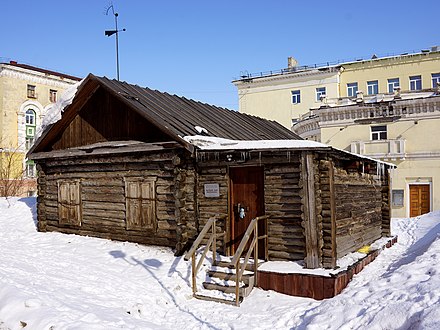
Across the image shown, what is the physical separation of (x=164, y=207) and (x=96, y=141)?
3284mm

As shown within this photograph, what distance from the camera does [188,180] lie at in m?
11.4

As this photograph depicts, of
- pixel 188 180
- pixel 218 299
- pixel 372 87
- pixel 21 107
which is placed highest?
pixel 21 107

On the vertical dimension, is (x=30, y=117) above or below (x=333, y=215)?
above

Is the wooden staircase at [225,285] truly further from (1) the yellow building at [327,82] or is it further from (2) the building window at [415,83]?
(2) the building window at [415,83]

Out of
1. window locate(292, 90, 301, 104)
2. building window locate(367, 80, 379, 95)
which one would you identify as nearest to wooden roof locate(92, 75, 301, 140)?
building window locate(367, 80, 379, 95)

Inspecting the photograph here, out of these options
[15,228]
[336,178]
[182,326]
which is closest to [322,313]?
[182,326]

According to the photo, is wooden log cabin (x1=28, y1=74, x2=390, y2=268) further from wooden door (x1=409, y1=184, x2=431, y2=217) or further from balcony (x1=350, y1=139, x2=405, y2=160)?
wooden door (x1=409, y1=184, x2=431, y2=217)

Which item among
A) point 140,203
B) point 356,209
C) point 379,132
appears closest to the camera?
point 356,209

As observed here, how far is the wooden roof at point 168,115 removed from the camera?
11.2 meters

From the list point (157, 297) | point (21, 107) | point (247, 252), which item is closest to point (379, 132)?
point (247, 252)

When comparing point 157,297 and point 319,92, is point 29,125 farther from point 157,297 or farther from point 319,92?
point 157,297

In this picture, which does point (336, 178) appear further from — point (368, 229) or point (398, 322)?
point (398, 322)

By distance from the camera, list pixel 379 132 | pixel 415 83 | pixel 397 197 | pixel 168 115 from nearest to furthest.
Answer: pixel 168 115, pixel 397 197, pixel 379 132, pixel 415 83

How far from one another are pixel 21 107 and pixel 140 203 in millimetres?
33299
